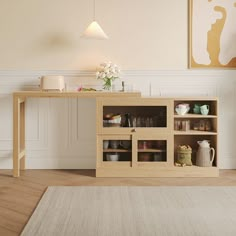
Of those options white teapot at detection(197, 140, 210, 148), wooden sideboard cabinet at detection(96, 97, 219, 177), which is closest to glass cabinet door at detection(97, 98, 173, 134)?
wooden sideboard cabinet at detection(96, 97, 219, 177)

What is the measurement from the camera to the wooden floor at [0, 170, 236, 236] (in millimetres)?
3426

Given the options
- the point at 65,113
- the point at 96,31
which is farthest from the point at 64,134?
the point at 96,31

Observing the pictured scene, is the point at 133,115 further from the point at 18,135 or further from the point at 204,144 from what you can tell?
the point at 18,135

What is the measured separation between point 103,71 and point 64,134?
2.74ft

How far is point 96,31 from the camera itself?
15.6ft

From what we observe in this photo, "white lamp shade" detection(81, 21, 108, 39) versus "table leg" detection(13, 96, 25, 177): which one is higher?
"white lamp shade" detection(81, 21, 108, 39)

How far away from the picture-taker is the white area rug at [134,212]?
9.53 ft

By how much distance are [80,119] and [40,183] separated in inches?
39.4

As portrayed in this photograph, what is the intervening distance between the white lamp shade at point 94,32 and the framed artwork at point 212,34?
0.98 metres

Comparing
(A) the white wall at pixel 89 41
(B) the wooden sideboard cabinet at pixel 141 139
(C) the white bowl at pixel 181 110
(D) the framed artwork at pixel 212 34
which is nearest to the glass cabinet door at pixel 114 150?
(B) the wooden sideboard cabinet at pixel 141 139

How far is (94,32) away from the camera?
15.6 feet

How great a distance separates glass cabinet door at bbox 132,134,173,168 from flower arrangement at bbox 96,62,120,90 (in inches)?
25.4

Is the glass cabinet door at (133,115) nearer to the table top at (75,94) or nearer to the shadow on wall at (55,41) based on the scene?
the table top at (75,94)

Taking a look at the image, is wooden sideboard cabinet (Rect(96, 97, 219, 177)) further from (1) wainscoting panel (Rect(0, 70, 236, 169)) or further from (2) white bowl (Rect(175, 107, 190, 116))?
(1) wainscoting panel (Rect(0, 70, 236, 169))
